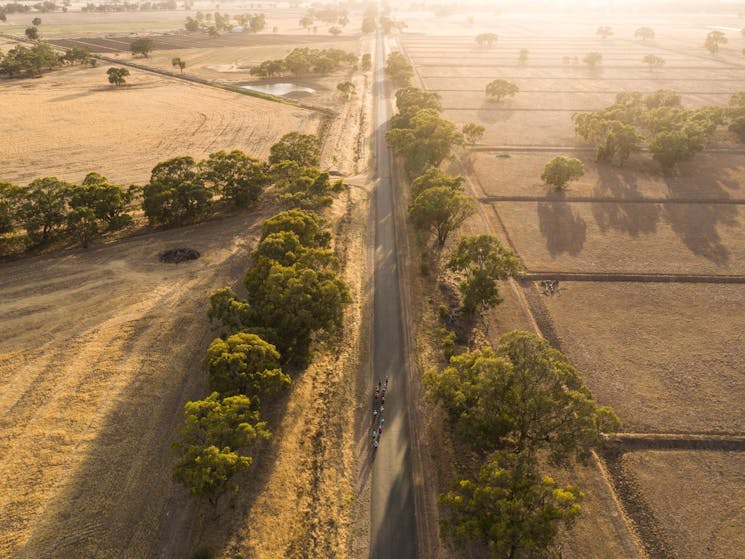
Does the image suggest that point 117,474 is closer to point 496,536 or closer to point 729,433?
point 496,536

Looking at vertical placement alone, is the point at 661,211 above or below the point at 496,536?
A: above

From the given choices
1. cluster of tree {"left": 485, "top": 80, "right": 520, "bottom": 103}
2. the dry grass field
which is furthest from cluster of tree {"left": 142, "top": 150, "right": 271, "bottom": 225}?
cluster of tree {"left": 485, "top": 80, "right": 520, "bottom": 103}

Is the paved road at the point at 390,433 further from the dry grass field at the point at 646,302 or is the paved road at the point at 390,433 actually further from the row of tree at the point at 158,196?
the row of tree at the point at 158,196

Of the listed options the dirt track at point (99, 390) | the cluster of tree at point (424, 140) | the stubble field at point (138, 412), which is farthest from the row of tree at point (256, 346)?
the cluster of tree at point (424, 140)

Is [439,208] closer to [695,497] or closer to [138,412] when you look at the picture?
[695,497]

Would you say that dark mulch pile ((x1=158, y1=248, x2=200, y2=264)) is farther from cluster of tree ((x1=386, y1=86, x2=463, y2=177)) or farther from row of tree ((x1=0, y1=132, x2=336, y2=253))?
cluster of tree ((x1=386, y1=86, x2=463, y2=177))

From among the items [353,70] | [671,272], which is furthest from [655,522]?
[353,70]
